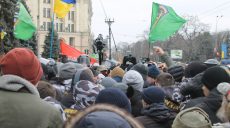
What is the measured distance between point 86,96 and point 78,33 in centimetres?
10871

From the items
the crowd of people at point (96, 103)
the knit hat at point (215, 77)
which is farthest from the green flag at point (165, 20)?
the knit hat at point (215, 77)

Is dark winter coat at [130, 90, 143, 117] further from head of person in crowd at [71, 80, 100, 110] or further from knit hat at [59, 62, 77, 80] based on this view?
head of person in crowd at [71, 80, 100, 110]

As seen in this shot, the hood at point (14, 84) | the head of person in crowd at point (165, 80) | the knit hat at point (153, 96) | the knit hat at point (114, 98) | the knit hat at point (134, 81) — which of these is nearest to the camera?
the hood at point (14, 84)

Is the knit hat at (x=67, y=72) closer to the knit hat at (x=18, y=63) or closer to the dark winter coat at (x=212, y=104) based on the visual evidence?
the dark winter coat at (x=212, y=104)

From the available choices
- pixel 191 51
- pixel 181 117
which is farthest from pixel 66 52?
pixel 191 51

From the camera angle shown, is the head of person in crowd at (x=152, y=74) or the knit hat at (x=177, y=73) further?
the head of person in crowd at (x=152, y=74)

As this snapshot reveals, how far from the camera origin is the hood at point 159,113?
4.18 meters

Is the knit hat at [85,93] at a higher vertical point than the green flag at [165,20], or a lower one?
lower

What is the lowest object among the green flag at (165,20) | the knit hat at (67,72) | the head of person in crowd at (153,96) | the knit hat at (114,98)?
the head of person in crowd at (153,96)

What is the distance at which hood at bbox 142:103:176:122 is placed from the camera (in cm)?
418

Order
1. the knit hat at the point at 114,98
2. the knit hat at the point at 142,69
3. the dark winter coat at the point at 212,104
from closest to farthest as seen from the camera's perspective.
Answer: the knit hat at the point at 114,98 → the dark winter coat at the point at 212,104 → the knit hat at the point at 142,69

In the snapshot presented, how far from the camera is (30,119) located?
2.98 m

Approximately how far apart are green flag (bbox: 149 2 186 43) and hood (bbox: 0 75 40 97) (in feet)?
29.4

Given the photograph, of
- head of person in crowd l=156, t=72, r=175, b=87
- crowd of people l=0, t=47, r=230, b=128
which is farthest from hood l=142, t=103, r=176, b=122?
head of person in crowd l=156, t=72, r=175, b=87
